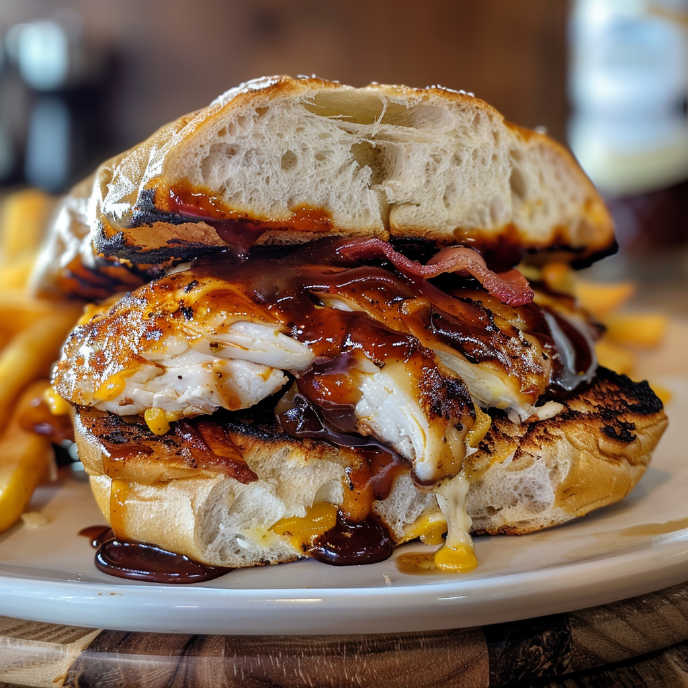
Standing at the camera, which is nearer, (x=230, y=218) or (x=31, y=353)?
(x=230, y=218)

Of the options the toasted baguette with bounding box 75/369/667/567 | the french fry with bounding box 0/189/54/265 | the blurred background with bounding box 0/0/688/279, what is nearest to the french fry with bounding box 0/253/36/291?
the french fry with bounding box 0/189/54/265

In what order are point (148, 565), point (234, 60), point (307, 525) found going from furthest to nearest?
point (234, 60)
point (307, 525)
point (148, 565)

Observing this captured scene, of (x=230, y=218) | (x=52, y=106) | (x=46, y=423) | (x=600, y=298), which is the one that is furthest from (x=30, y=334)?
(x=52, y=106)

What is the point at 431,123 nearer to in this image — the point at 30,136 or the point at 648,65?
the point at 648,65

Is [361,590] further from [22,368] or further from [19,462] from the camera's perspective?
[22,368]

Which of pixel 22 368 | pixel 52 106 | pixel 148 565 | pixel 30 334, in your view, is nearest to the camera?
pixel 148 565

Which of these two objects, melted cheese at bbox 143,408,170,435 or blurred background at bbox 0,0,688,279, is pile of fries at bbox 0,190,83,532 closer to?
melted cheese at bbox 143,408,170,435

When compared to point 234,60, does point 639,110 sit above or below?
below
